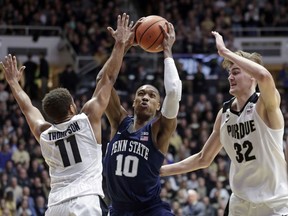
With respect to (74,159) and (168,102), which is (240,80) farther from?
(74,159)

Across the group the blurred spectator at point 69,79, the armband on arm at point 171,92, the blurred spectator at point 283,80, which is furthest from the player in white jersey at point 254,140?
the blurred spectator at point 283,80

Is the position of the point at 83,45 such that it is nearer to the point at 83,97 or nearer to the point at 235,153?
the point at 83,97

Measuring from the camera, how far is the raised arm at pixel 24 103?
674 cm

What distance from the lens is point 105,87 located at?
6523 mm

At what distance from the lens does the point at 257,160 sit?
625cm

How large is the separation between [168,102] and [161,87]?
12.7 meters

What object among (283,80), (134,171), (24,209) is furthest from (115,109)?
(283,80)

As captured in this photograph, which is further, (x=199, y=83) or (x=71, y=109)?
(x=199, y=83)

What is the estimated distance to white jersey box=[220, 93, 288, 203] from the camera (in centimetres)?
620

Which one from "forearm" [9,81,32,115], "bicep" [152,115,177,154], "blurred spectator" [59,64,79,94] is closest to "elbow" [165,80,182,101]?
"bicep" [152,115,177,154]

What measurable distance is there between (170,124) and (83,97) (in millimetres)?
11274

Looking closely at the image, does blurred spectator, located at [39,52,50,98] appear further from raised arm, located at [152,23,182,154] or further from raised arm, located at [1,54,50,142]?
raised arm, located at [152,23,182,154]

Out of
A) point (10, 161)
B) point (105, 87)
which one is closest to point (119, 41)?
point (105, 87)

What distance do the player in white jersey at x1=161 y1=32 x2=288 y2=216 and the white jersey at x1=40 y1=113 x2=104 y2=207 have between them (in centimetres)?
119
